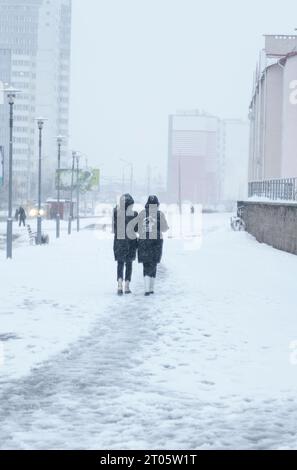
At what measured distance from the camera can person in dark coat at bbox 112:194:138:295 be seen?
12.4 meters

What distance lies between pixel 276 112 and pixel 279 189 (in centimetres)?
1400

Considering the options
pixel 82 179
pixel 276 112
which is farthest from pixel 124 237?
pixel 82 179

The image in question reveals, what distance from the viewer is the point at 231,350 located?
796 cm

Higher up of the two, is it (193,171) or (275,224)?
(193,171)

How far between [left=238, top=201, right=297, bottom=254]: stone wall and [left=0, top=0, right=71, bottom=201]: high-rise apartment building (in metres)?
153

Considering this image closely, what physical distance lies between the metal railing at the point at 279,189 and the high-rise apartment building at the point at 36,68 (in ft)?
499

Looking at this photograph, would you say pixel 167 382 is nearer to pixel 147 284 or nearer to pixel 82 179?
pixel 147 284

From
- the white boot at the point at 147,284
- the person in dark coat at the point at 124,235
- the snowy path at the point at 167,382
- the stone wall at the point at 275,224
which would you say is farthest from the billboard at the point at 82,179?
the snowy path at the point at 167,382

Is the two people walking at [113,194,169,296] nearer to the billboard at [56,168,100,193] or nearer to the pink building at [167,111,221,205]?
the billboard at [56,168,100,193]

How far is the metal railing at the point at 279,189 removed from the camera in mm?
21062

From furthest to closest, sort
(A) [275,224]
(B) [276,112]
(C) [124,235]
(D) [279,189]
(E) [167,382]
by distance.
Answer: (B) [276,112], (D) [279,189], (A) [275,224], (C) [124,235], (E) [167,382]

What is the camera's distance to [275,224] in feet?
74.2

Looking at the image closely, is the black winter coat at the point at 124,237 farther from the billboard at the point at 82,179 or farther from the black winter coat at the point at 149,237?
the billboard at the point at 82,179
